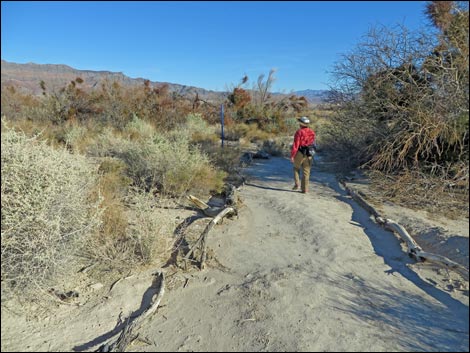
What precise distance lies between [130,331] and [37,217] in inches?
55.6

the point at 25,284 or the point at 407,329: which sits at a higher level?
the point at 407,329

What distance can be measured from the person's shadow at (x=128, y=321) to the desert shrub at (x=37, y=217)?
2.59ft

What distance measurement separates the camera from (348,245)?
171 inches

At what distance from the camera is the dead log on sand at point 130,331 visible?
2594mm

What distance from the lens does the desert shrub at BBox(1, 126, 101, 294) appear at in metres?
3.02

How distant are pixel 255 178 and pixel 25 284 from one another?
5873 mm

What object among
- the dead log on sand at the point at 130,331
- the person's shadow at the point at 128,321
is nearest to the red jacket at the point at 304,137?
the person's shadow at the point at 128,321

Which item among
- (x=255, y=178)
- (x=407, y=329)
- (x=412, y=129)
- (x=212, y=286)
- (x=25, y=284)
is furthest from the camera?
(x=255, y=178)

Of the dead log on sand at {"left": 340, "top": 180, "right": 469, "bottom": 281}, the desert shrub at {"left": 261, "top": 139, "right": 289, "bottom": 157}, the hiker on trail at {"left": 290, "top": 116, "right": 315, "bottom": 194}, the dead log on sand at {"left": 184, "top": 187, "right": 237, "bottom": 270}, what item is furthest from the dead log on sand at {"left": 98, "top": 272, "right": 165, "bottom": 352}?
the desert shrub at {"left": 261, "top": 139, "right": 289, "bottom": 157}

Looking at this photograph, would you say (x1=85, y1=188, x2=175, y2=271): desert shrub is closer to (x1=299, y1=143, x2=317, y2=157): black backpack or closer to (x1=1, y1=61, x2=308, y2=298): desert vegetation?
(x1=1, y1=61, x2=308, y2=298): desert vegetation

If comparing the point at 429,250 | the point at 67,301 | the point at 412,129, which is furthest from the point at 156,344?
the point at 412,129

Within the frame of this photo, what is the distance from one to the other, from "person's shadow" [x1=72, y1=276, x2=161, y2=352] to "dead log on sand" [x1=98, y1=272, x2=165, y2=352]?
0.28 ft

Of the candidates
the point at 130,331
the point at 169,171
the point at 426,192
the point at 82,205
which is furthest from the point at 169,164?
the point at 426,192

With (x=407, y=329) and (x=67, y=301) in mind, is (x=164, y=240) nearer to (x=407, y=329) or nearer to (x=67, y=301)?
(x=67, y=301)
